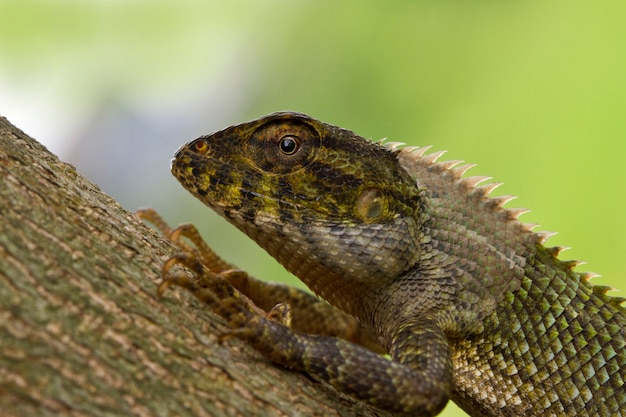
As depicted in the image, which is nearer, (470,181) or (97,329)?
(97,329)

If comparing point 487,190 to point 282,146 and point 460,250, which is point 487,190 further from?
point 282,146

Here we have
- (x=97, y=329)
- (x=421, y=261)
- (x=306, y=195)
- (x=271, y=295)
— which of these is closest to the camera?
(x=97, y=329)

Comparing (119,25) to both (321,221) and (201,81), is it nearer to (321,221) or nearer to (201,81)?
(201,81)

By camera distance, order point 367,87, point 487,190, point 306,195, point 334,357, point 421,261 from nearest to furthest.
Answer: point 334,357 < point 306,195 < point 421,261 < point 487,190 < point 367,87

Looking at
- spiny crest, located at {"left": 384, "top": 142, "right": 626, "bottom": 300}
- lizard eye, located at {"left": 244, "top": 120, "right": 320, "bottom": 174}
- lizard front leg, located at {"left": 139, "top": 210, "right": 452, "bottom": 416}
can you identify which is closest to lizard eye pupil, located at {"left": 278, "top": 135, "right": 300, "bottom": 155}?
lizard eye, located at {"left": 244, "top": 120, "right": 320, "bottom": 174}

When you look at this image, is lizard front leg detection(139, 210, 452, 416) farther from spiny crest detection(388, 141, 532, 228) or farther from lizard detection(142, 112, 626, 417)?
spiny crest detection(388, 141, 532, 228)

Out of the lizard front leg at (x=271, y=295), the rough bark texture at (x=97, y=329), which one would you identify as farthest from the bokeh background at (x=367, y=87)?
the rough bark texture at (x=97, y=329)

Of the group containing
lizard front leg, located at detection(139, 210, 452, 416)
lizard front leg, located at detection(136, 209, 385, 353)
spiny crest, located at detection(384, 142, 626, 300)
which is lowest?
lizard front leg, located at detection(139, 210, 452, 416)

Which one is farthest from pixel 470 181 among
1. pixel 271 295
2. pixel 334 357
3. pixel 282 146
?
pixel 334 357
